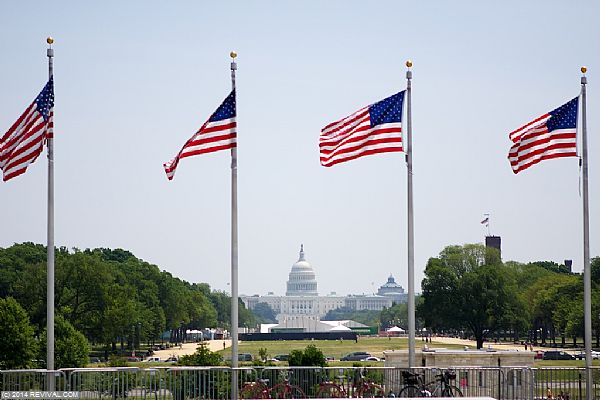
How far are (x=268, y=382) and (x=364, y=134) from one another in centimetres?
845

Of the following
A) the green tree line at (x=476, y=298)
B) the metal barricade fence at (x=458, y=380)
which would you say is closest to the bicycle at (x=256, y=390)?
the metal barricade fence at (x=458, y=380)

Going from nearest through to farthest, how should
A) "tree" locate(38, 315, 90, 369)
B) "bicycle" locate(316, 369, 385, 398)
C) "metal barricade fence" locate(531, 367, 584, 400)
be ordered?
"bicycle" locate(316, 369, 385, 398)
"metal barricade fence" locate(531, 367, 584, 400)
"tree" locate(38, 315, 90, 369)

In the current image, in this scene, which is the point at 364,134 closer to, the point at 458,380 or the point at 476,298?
the point at 458,380

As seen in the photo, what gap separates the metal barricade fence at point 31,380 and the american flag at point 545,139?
14983 mm

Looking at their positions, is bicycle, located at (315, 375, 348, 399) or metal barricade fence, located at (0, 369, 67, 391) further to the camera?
bicycle, located at (315, 375, 348, 399)

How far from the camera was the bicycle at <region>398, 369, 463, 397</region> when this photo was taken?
112ft

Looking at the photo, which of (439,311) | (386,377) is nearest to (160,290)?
(439,311)

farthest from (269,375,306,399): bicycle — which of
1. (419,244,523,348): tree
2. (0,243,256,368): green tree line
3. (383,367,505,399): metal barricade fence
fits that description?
(419,244,523,348): tree

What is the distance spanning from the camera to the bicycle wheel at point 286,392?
3662 centimetres

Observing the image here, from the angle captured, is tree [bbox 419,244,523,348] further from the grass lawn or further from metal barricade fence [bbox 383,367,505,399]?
metal barricade fence [bbox 383,367,505,399]

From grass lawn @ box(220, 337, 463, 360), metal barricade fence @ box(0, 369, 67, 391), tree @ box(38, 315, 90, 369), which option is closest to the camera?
metal barricade fence @ box(0, 369, 67, 391)

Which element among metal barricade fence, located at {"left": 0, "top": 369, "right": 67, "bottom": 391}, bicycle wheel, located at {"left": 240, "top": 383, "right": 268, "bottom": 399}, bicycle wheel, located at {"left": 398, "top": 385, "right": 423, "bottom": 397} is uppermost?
metal barricade fence, located at {"left": 0, "top": 369, "right": 67, "bottom": 391}

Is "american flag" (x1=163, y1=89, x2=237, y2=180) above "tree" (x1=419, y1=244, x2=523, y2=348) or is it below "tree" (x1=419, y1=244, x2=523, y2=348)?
above

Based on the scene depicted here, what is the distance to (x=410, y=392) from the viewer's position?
34.6 metres
